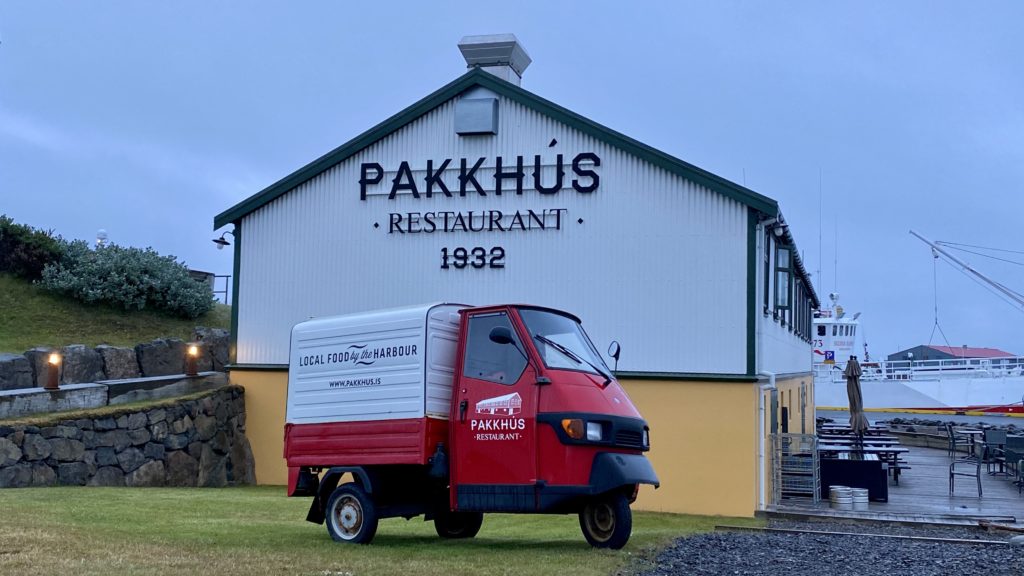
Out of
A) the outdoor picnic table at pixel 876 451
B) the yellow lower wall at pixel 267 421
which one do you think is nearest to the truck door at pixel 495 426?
the outdoor picnic table at pixel 876 451

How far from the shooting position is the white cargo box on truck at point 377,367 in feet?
39.6

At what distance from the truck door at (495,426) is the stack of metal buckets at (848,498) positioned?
9906mm

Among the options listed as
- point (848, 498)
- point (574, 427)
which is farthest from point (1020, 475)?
point (574, 427)

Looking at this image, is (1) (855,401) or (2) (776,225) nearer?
(2) (776,225)

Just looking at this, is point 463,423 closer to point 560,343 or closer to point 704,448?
point 560,343

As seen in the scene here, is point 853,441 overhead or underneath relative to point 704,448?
overhead

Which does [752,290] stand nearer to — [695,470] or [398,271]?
[695,470]

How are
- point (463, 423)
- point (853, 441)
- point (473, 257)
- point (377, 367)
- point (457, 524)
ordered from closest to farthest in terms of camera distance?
point (463, 423) → point (377, 367) → point (457, 524) → point (473, 257) → point (853, 441)

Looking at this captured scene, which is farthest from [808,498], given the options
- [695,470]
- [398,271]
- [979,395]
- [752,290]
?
[979,395]

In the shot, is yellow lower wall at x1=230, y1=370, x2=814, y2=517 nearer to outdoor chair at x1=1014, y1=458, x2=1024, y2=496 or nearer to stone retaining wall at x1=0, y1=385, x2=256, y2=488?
outdoor chair at x1=1014, y1=458, x2=1024, y2=496

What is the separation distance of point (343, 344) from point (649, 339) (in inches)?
374

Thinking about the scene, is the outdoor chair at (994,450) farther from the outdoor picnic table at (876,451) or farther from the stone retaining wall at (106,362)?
the stone retaining wall at (106,362)

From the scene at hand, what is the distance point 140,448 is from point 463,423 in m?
10.6

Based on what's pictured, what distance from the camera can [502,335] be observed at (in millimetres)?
11758
